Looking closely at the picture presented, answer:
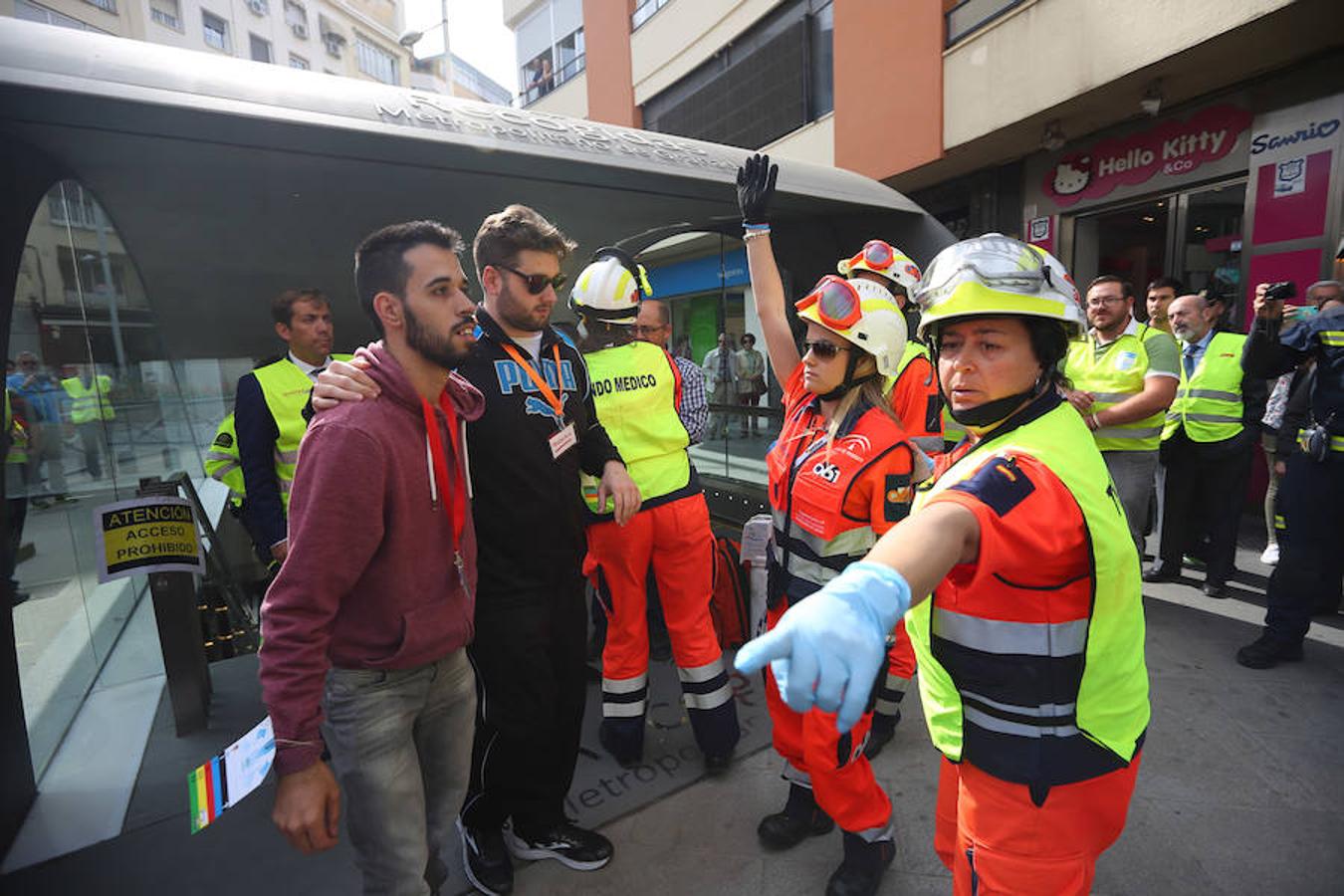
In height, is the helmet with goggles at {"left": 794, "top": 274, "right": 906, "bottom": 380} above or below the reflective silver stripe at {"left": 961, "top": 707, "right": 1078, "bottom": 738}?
above

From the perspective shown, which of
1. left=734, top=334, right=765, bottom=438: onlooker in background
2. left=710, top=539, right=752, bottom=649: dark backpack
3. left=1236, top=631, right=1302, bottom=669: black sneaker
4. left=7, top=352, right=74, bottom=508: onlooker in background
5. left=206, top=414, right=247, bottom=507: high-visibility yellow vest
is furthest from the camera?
left=734, top=334, right=765, bottom=438: onlooker in background

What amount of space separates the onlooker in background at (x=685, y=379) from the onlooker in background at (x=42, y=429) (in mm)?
2928

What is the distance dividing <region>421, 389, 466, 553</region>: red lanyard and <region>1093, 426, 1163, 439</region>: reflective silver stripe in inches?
161

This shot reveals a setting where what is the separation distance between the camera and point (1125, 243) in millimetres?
7836

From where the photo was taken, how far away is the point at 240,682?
4.07m

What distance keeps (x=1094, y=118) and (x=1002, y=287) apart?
7.74 m

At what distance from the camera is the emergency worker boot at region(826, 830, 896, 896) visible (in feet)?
7.19

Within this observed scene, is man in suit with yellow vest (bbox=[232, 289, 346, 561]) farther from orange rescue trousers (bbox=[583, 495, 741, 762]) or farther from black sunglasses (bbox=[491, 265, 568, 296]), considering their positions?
orange rescue trousers (bbox=[583, 495, 741, 762])

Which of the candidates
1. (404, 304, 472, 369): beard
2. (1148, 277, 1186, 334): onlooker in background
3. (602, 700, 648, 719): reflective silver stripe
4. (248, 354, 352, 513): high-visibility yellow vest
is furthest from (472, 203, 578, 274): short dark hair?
(1148, 277, 1186, 334): onlooker in background

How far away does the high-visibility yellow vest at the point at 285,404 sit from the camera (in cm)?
304

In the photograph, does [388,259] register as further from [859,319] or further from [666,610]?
[666,610]

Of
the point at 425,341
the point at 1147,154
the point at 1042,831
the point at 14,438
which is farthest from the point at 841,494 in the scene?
the point at 1147,154

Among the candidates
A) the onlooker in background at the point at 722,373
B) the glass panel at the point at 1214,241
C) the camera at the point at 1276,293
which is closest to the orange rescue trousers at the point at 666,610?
the camera at the point at 1276,293

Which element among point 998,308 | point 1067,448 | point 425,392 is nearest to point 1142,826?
point 1067,448
